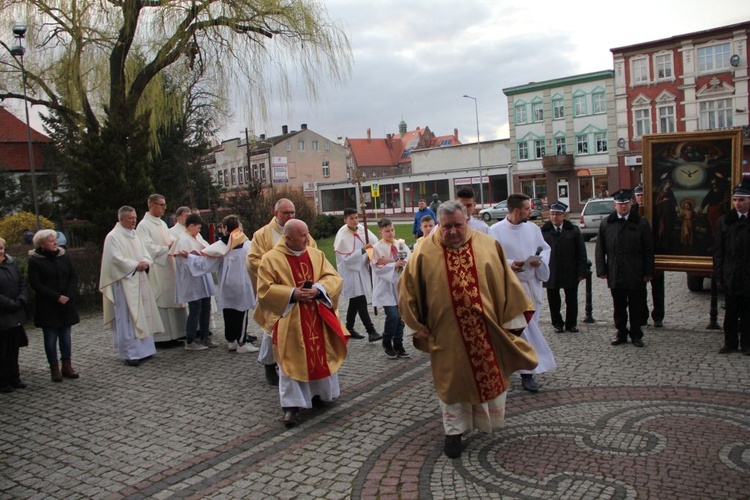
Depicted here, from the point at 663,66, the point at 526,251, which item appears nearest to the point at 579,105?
the point at 663,66

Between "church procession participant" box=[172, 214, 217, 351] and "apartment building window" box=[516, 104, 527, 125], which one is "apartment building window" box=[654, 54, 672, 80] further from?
"church procession participant" box=[172, 214, 217, 351]

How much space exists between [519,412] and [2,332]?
597 centimetres

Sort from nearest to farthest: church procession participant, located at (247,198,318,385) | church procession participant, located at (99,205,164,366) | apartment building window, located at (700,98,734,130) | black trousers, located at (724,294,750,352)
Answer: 1. church procession participant, located at (247,198,318,385)
2. black trousers, located at (724,294,750,352)
3. church procession participant, located at (99,205,164,366)
4. apartment building window, located at (700,98,734,130)

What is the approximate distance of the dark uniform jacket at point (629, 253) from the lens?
26.2ft

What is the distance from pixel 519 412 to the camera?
5.73 meters

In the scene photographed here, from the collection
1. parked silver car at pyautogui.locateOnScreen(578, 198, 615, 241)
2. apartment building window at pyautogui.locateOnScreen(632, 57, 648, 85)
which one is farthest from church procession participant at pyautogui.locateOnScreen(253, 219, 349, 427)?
apartment building window at pyautogui.locateOnScreen(632, 57, 648, 85)

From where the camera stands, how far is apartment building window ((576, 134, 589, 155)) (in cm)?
4984

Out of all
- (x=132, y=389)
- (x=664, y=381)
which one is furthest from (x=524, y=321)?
(x=132, y=389)

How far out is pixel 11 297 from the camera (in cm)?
741

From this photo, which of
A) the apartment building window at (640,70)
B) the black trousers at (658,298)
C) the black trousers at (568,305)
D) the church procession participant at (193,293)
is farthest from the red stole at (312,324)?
the apartment building window at (640,70)

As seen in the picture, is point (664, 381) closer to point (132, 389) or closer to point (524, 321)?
point (524, 321)

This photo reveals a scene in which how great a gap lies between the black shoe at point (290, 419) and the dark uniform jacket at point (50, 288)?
11.5ft

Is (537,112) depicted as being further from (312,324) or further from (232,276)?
(312,324)

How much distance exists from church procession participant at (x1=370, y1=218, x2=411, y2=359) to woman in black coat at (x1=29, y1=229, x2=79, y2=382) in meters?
3.82
